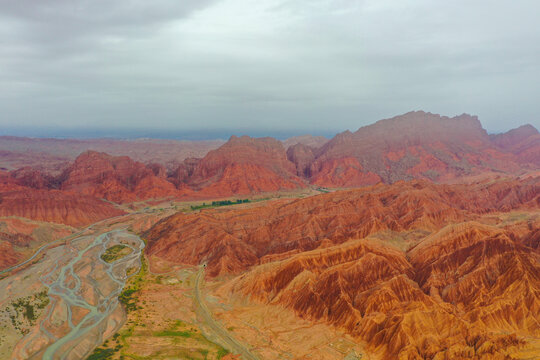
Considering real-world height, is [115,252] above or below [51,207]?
below

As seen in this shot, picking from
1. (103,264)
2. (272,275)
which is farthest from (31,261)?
(272,275)

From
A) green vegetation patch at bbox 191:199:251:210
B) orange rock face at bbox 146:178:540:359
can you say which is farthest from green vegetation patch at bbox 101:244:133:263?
green vegetation patch at bbox 191:199:251:210

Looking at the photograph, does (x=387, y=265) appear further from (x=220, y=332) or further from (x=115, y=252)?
(x=115, y=252)

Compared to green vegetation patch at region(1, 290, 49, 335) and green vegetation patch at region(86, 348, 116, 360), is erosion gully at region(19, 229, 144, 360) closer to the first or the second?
green vegetation patch at region(86, 348, 116, 360)

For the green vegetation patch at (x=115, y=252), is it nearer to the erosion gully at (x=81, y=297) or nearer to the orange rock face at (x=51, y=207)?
the erosion gully at (x=81, y=297)

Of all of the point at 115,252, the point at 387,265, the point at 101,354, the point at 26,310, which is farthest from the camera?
the point at 115,252

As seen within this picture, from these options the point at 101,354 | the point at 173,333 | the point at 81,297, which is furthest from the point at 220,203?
the point at 101,354
